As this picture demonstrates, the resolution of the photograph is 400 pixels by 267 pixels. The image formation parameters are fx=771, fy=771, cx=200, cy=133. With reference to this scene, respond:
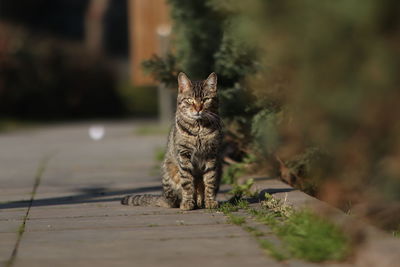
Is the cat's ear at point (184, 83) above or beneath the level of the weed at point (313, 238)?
above

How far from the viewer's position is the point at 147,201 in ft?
24.8

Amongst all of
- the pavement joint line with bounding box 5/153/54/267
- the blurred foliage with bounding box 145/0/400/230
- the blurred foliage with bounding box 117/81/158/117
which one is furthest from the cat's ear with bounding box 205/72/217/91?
the blurred foliage with bounding box 117/81/158/117

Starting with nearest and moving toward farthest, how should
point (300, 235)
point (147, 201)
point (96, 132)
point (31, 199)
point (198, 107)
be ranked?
point (300, 235) → point (198, 107) → point (147, 201) → point (31, 199) → point (96, 132)

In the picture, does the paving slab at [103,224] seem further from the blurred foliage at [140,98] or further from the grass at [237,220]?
the blurred foliage at [140,98]

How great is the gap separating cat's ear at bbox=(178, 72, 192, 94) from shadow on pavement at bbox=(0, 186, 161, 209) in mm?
1496

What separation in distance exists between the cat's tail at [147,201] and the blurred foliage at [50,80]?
17.7 m

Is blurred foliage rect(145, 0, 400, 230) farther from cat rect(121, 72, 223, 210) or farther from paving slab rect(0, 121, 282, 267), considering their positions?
cat rect(121, 72, 223, 210)

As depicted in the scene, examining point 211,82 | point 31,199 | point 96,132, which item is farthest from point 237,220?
point 96,132

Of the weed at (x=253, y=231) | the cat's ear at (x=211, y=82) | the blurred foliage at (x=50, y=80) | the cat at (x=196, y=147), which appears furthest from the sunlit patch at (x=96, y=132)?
the weed at (x=253, y=231)

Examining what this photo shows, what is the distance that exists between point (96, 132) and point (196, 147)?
1269 centimetres

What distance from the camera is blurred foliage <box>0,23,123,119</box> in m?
24.8

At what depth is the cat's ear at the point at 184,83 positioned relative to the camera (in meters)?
7.36

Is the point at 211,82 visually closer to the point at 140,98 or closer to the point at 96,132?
the point at 96,132

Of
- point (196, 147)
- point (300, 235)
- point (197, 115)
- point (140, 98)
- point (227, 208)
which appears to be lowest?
point (140, 98)
